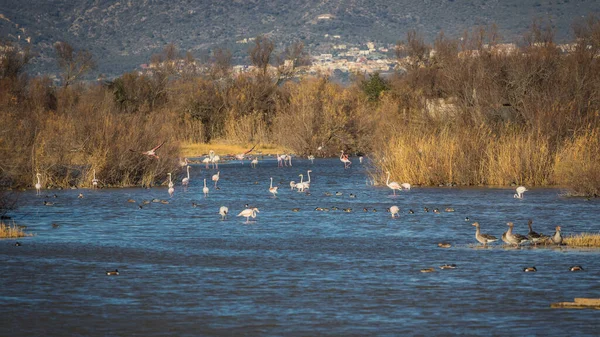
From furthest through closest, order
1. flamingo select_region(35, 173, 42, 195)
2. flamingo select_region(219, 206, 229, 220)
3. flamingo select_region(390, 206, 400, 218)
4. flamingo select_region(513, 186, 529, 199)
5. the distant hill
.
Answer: the distant hill
flamingo select_region(35, 173, 42, 195)
flamingo select_region(513, 186, 529, 199)
flamingo select_region(219, 206, 229, 220)
flamingo select_region(390, 206, 400, 218)

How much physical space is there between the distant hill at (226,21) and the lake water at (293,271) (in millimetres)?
110121

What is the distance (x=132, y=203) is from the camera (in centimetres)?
2953

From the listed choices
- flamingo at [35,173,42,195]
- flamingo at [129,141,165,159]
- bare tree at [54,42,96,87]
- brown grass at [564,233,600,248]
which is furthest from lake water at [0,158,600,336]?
bare tree at [54,42,96,87]

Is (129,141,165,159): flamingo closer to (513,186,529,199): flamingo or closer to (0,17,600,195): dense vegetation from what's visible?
(0,17,600,195): dense vegetation

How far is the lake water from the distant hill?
110 metres

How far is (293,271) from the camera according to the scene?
17250 millimetres

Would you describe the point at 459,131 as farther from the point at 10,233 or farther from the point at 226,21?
the point at 226,21

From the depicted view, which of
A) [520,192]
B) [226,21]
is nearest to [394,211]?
[520,192]

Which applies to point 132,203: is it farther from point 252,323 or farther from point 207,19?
point 207,19

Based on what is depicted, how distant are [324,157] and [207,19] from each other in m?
106

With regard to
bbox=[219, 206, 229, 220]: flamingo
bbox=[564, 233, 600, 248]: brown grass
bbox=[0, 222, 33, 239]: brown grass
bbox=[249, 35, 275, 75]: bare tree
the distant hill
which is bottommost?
bbox=[219, 206, 229, 220]: flamingo

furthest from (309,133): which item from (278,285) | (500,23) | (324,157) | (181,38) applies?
(181,38)

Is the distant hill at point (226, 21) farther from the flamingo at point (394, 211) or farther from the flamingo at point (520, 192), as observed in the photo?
the flamingo at point (394, 211)

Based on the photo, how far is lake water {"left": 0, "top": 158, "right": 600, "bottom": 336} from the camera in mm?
13148
